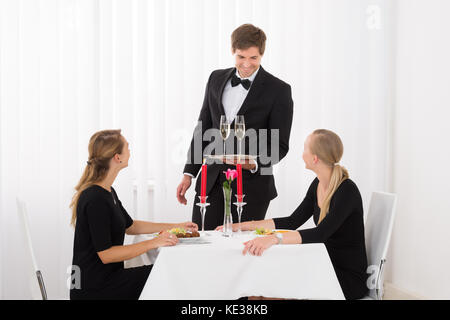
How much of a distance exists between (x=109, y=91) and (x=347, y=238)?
6.41 ft

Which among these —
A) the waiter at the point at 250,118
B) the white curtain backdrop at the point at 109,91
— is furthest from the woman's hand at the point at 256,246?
the white curtain backdrop at the point at 109,91

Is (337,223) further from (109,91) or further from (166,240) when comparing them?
(109,91)

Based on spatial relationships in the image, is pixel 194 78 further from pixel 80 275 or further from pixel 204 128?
pixel 80 275

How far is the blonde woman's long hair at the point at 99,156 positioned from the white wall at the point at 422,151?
2.22 meters

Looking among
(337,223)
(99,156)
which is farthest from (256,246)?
(99,156)

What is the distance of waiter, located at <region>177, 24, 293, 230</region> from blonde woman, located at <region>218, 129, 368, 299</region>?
0.69 feet

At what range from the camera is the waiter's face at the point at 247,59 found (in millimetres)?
2334

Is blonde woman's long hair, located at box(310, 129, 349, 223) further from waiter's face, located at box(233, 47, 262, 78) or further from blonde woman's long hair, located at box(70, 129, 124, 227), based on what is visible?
blonde woman's long hair, located at box(70, 129, 124, 227)

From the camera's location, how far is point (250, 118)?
245 cm

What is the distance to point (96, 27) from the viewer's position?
3.29 metres

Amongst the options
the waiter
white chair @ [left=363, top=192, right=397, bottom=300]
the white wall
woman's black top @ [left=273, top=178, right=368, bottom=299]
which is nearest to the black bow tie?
the waiter

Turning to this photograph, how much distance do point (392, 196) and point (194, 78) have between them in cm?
168

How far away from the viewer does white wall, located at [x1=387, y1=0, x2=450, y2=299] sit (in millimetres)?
3193

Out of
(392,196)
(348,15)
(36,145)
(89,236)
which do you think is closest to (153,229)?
(89,236)
